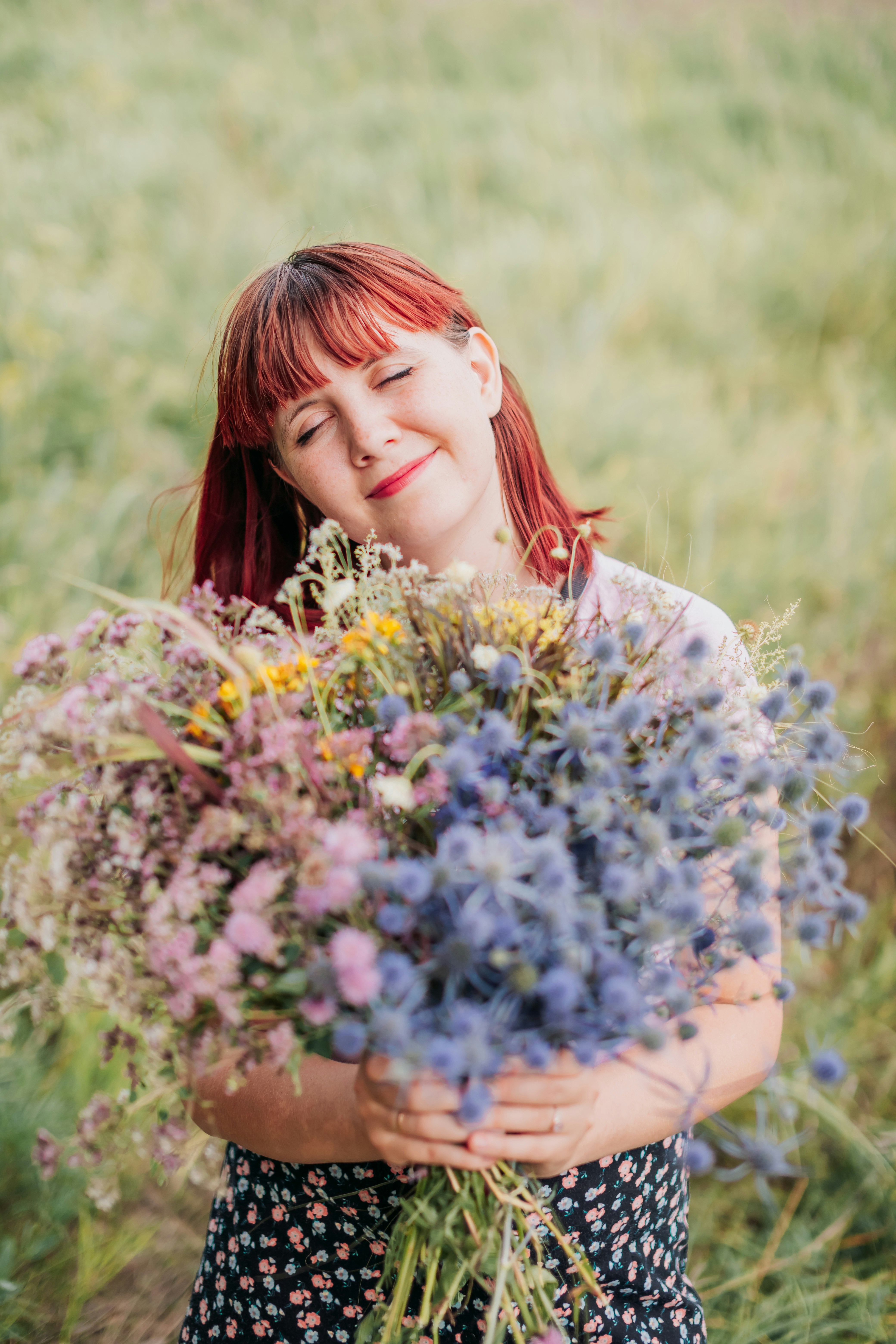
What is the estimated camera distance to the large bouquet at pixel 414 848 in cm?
69

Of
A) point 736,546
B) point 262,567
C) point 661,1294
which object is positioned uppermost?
point 262,567

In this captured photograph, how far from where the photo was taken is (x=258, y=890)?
70 centimetres

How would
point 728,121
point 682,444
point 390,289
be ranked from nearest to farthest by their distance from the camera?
point 390,289 → point 682,444 → point 728,121

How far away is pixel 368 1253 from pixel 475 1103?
2.39 feet

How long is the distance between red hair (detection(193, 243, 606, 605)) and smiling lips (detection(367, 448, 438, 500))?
17cm

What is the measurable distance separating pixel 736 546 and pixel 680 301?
Answer: 2001mm

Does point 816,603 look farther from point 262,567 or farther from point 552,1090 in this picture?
point 552,1090

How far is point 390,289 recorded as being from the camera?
143 cm

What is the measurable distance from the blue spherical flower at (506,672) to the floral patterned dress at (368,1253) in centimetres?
69

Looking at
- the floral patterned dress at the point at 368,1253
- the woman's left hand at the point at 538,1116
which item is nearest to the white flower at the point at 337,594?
the woman's left hand at the point at 538,1116

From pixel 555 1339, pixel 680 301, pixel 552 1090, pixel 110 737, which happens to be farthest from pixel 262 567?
pixel 680 301

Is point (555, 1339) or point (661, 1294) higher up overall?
point (555, 1339)

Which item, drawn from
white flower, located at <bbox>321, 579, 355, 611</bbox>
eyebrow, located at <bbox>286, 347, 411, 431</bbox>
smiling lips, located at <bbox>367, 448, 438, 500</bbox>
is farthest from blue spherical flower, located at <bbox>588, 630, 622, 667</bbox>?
eyebrow, located at <bbox>286, 347, 411, 431</bbox>

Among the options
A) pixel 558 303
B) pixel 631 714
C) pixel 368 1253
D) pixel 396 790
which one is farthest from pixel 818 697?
pixel 558 303
